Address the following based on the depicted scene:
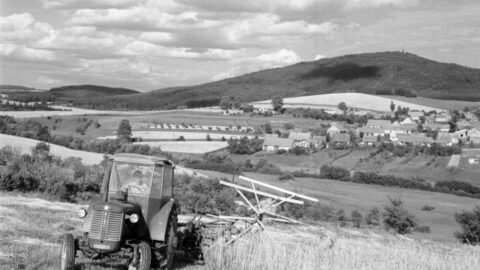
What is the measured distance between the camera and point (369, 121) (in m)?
122

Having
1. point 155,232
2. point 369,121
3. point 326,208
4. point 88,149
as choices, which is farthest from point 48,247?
point 369,121

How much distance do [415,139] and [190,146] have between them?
45147 mm

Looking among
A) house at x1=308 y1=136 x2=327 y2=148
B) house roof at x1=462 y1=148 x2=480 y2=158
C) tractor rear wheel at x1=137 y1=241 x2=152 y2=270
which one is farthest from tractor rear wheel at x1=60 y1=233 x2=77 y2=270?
house at x1=308 y1=136 x2=327 y2=148

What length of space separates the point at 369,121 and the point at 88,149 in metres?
67.5

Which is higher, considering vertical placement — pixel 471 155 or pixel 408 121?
pixel 408 121

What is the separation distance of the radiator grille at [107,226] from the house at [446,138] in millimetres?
100007

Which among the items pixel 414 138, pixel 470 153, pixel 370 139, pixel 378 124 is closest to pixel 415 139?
pixel 414 138

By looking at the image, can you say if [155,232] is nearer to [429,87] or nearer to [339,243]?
[339,243]

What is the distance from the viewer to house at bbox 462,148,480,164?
83125 mm

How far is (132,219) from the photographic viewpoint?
37.0ft

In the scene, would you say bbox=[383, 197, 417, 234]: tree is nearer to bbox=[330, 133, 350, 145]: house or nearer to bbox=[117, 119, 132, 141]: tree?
bbox=[117, 119, 132, 141]: tree

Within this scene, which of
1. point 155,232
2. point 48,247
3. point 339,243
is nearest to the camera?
point 155,232

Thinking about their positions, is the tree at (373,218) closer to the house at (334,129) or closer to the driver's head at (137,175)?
the driver's head at (137,175)

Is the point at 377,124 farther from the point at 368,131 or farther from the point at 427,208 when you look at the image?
the point at 427,208
